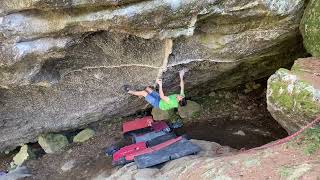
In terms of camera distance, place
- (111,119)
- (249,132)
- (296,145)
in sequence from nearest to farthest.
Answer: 1. (296,145)
2. (249,132)
3. (111,119)

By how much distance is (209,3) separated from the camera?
9141 mm

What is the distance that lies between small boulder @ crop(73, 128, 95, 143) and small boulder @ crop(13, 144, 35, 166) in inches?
59.6

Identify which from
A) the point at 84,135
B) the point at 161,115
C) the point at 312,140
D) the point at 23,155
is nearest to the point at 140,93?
the point at 161,115

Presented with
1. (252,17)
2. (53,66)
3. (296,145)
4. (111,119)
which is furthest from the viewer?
(111,119)

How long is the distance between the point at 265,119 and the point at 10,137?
8384 millimetres

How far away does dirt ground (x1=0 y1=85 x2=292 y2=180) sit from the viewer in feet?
41.9

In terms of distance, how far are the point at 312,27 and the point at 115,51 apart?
4957mm

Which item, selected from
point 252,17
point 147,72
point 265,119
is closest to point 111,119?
point 147,72

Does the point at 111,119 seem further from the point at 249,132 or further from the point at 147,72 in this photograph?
the point at 249,132

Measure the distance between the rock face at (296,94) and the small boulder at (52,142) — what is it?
727cm

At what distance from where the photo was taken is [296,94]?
917 cm

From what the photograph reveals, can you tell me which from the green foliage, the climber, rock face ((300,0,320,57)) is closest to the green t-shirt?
the climber

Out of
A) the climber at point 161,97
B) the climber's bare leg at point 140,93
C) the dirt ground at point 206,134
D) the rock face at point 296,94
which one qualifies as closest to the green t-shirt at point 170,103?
the climber at point 161,97

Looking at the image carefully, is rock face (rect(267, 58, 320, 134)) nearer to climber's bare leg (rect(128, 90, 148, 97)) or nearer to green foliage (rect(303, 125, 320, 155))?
green foliage (rect(303, 125, 320, 155))
